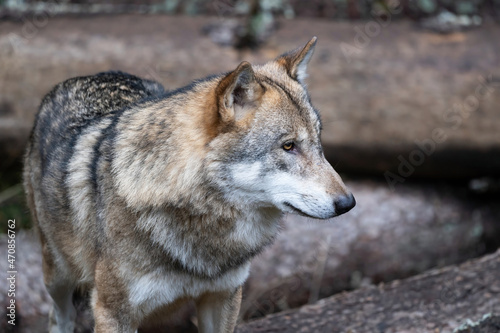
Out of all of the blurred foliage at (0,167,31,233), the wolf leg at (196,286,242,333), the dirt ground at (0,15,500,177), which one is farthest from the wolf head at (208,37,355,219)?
the blurred foliage at (0,167,31,233)

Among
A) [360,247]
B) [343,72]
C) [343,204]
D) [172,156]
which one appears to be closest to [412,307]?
[360,247]

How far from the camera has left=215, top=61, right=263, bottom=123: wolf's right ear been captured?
372 centimetres

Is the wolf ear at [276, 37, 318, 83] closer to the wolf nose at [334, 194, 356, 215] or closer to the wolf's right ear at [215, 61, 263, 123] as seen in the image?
the wolf's right ear at [215, 61, 263, 123]

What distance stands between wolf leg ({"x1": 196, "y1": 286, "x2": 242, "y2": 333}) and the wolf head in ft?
3.24

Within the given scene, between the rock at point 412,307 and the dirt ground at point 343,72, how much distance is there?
1.72m

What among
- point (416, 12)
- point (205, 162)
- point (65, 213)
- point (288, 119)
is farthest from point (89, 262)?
point (416, 12)

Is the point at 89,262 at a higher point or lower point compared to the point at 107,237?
lower

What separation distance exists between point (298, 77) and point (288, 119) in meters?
0.70

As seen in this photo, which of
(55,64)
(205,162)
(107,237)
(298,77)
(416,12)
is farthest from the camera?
(416,12)

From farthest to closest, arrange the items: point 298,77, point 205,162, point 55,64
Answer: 1. point 55,64
2. point 298,77
3. point 205,162

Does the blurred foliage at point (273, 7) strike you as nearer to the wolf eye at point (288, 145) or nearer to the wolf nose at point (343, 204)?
the wolf eye at point (288, 145)

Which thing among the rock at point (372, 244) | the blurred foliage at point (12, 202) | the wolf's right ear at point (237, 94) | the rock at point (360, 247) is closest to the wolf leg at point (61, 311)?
the rock at point (360, 247)

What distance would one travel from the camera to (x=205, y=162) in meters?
3.86

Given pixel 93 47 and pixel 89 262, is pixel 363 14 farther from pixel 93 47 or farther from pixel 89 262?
pixel 89 262
